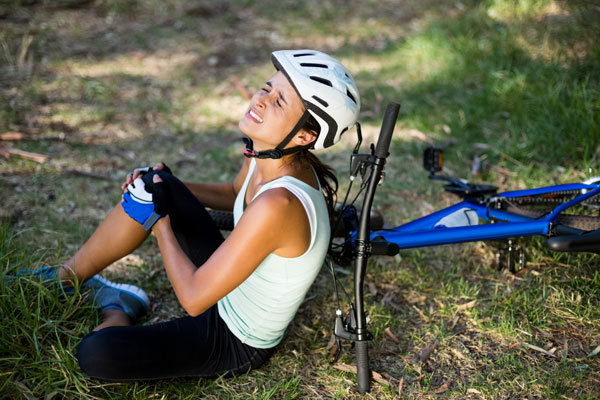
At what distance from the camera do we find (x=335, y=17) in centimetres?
839

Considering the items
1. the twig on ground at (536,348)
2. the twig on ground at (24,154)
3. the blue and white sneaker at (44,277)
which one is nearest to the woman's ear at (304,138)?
the blue and white sneaker at (44,277)

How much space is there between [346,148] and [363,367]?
2988 millimetres

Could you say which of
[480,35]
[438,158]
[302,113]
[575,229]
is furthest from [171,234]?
[480,35]

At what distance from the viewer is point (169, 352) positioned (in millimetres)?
2549

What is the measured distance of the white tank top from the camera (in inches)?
93.7

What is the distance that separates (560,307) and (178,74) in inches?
201

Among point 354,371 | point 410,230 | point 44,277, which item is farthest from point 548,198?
point 44,277

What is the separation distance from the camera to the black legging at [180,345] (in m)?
2.47

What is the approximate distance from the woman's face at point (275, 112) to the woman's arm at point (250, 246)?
0.98ft

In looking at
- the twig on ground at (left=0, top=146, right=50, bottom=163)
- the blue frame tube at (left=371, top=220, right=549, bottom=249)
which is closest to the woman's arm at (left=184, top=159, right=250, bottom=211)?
the blue frame tube at (left=371, top=220, right=549, bottom=249)

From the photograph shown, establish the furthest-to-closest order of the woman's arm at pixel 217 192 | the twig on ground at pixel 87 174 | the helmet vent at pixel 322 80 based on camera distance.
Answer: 1. the twig on ground at pixel 87 174
2. the woman's arm at pixel 217 192
3. the helmet vent at pixel 322 80

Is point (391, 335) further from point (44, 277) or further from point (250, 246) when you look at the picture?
point (44, 277)

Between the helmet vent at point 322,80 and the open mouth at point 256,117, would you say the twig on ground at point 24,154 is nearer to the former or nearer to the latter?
the open mouth at point 256,117

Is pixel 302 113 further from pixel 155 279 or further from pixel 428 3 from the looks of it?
pixel 428 3
